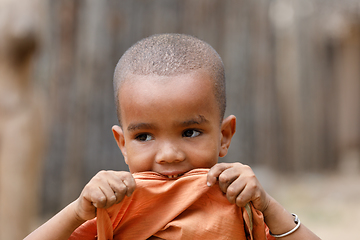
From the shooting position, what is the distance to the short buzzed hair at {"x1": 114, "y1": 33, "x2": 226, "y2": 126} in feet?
6.42

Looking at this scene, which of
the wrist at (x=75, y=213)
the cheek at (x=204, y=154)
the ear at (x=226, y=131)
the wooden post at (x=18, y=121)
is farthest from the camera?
the wooden post at (x=18, y=121)

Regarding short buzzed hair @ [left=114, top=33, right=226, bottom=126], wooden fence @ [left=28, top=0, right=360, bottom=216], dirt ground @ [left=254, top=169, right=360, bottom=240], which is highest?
short buzzed hair @ [left=114, top=33, right=226, bottom=126]

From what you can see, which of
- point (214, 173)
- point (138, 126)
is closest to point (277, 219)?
point (214, 173)

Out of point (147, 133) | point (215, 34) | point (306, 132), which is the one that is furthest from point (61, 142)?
point (306, 132)

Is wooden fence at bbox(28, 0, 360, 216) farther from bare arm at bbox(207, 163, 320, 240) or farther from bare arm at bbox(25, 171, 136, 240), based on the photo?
bare arm at bbox(207, 163, 320, 240)

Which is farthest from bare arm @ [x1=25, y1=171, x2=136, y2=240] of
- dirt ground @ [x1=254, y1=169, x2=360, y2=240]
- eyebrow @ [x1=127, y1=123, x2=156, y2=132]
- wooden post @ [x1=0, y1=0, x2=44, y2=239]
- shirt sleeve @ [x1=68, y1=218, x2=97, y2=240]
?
dirt ground @ [x1=254, y1=169, x2=360, y2=240]

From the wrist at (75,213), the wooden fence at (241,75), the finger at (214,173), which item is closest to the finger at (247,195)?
the finger at (214,173)

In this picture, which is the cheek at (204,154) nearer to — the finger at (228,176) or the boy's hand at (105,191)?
the finger at (228,176)

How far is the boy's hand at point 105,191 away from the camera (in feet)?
5.57

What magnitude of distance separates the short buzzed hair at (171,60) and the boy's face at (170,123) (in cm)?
4

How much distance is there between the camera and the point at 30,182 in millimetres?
4129

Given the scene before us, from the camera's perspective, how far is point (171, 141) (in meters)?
1.89

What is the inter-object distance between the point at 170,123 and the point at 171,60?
0.30 metres

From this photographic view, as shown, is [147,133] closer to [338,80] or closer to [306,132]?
[306,132]
